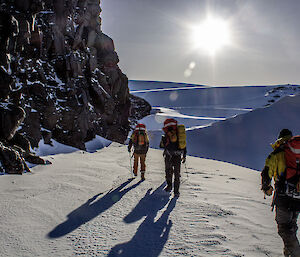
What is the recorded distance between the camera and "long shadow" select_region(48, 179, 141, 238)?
3336mm

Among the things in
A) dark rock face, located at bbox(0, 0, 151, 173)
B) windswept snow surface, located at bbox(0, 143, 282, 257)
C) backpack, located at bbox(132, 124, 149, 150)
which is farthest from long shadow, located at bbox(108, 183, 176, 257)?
dark rock face, located at bbox(0, 0, 151, 173)

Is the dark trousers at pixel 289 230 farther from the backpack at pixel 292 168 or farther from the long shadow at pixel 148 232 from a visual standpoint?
the long shadow at pixel 148 232

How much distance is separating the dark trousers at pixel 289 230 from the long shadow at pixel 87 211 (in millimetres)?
2694

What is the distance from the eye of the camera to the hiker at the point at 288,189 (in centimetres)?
266

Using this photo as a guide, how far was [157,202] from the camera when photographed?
15.6 ft

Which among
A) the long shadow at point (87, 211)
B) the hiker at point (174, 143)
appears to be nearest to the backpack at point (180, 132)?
the hiker at point (174, 143)

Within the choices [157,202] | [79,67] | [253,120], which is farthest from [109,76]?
[157,202]

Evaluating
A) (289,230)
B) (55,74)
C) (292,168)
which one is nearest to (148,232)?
(289,230)

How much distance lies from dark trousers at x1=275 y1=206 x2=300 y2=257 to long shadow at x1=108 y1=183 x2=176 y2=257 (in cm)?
142

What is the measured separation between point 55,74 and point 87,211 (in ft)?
44.9

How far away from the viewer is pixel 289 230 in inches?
106

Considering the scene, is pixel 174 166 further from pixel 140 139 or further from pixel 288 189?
pixel 288 189

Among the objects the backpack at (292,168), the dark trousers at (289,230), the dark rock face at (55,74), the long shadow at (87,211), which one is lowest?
the long shadow at (87,211)

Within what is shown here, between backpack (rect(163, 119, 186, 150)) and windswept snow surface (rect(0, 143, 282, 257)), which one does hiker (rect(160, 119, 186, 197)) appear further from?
windswept snow surface (rect(0, 143, 282, 257))
